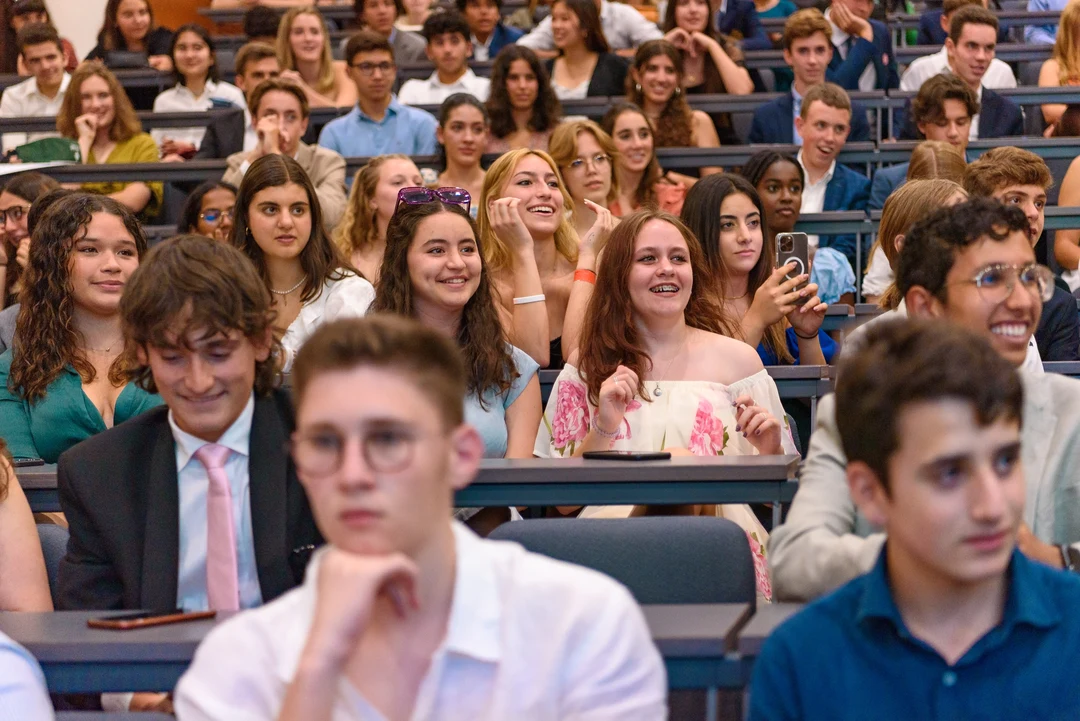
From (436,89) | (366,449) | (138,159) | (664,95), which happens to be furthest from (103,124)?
(366,449)

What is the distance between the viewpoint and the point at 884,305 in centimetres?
268

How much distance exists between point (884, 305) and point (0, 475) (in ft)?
5.77

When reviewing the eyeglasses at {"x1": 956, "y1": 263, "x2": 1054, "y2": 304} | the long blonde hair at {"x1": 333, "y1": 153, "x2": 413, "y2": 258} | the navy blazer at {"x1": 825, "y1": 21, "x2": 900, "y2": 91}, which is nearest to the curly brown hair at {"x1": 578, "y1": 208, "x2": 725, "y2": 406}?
the eyeglasses at {"x1": 956, "y1": 263, "x2": 1054, "y2": 304}

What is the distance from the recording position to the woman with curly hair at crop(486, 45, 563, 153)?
5.04 meters

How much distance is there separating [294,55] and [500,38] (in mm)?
1274

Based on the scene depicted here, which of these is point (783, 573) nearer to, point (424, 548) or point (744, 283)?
point (424, 548)

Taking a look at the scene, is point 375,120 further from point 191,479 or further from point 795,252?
point 191,479

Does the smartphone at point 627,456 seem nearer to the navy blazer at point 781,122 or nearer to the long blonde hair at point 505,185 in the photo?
the long blonde hair at point 505,185

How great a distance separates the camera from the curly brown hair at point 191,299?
174 cm

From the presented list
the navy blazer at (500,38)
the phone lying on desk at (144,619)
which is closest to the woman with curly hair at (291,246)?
the phone lying on desk at (144,619)

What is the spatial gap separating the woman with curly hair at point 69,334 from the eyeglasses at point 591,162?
1.73m

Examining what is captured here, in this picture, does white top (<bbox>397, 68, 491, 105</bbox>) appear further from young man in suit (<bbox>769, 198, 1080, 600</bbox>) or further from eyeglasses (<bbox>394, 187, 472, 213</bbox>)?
young man in suit (<bbox>769, 198, 1080, 600</bbox>)

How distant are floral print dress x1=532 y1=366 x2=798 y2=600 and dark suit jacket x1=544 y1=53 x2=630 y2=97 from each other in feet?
10.8

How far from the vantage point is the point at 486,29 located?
6.89 meters
